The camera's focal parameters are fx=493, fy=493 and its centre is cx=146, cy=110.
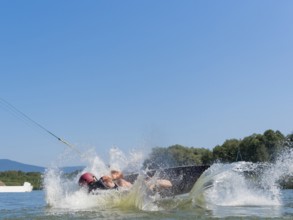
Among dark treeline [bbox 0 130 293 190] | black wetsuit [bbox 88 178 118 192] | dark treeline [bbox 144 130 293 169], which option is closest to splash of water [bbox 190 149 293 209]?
black wetsuit [bbox 88 178 118 192]

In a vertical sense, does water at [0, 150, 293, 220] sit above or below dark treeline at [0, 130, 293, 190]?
below

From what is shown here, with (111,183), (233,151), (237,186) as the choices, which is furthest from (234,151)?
(111,183)

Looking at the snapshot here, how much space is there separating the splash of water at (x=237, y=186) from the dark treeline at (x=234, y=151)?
50517 millimetres

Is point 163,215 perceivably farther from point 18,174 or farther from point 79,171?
point 18,174

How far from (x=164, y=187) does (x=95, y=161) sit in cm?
688

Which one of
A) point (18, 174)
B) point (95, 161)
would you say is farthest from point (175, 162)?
point (95, 161)

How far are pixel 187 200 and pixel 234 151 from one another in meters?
72.2

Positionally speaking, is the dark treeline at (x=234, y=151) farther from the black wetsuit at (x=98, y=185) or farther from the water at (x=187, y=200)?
the black wetsuit at (x=98, y=185)

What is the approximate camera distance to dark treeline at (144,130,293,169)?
269 ft

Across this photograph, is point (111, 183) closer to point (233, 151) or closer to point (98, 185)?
point (98, 185)

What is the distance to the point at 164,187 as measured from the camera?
20.3m

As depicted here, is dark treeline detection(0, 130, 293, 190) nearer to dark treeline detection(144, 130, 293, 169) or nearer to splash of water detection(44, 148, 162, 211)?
dark treeline detection(144, 130, 293, 169)

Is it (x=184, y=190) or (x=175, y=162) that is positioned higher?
(x=175, y=162)

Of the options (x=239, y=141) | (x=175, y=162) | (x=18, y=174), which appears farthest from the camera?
(x=18, y=174)
